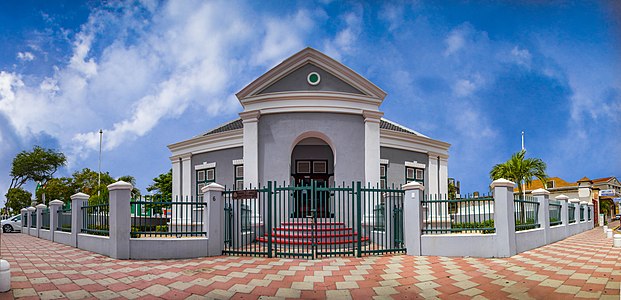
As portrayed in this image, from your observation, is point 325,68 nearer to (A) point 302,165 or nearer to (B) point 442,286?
(A) point 302,165

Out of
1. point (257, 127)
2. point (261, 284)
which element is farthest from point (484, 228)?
point (257, 127)

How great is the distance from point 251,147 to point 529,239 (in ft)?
31.2

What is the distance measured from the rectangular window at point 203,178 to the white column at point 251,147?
3.96m

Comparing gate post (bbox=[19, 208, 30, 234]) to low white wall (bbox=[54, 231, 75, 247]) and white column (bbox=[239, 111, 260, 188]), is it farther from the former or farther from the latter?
white column (bbox=[239, 111, 260, 188])

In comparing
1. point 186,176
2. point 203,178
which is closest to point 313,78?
point 203,178

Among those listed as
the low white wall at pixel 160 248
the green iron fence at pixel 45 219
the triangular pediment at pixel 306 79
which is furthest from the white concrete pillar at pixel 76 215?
the triangular pediment at pixel 306 79

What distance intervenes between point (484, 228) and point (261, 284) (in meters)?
6.27

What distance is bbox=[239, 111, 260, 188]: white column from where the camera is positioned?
13.4 metres

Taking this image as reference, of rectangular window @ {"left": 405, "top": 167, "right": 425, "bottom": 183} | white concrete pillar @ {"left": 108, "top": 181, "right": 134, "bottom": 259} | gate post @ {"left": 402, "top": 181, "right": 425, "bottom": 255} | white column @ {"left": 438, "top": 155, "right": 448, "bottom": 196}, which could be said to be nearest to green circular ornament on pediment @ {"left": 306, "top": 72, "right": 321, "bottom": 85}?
gate post @ {"left": 402, "top": 181, "right": 425, "bottom": 255}

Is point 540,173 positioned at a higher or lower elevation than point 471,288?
higher

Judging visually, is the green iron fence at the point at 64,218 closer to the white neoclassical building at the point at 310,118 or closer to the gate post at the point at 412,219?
the white neoclassical building at the point at 310,118

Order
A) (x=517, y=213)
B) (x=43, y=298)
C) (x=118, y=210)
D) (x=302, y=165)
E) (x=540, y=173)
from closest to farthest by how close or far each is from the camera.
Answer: (x=43, y=298) → (x=118, y=210) → (x=517, y=213) → (x=302, y=165) → (x=540, y=173)

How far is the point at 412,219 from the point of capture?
995cm

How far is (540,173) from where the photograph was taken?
2002cm
